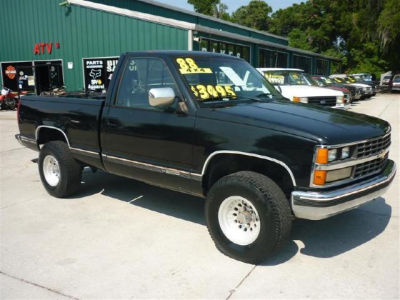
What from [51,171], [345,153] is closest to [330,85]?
[51,171]

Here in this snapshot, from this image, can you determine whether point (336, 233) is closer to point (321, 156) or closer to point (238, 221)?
point (238, 221)

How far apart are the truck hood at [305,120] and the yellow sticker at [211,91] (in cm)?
23

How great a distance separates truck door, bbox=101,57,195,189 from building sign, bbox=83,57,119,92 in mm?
13271

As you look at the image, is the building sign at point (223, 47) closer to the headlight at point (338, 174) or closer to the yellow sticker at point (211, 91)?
the yellow sticker at point (211, 91)

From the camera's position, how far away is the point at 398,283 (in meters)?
3.31

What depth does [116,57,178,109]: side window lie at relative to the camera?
4363 millimetres

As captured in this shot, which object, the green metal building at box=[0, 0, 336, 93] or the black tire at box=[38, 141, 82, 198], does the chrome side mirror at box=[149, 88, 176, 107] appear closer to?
the black tire at box=[38, 141, 82, 198]

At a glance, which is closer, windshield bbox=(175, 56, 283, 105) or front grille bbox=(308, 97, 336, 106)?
windshield bbox=(175, 56, 283, 105)

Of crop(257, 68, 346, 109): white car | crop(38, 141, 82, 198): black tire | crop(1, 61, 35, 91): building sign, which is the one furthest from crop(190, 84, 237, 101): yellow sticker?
crop(1, 61, 35, 91): building sign

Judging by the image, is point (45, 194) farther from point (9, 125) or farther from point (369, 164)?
point (9, 125)

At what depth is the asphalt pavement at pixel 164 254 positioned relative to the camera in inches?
128

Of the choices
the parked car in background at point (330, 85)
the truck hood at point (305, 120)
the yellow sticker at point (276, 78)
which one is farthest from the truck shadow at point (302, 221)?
the parked car in background at point (330, 85)

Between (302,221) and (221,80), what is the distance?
189 centimetres

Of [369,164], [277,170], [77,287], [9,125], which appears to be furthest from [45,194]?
[9,125]
